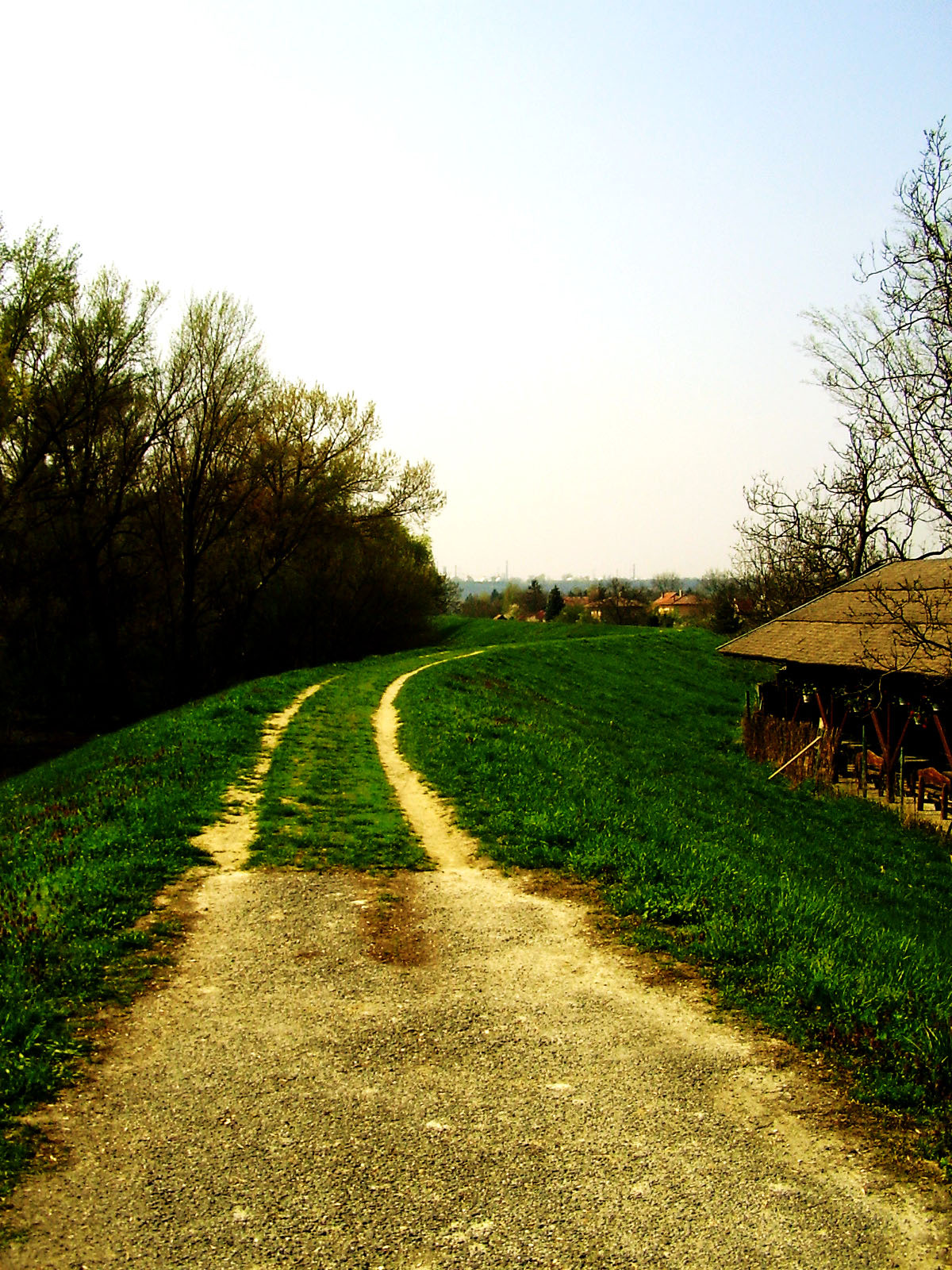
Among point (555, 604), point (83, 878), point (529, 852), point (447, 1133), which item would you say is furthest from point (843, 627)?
point (555, 604)

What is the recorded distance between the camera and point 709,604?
267ft

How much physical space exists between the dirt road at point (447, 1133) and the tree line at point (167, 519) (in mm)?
20757

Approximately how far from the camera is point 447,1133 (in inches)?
173

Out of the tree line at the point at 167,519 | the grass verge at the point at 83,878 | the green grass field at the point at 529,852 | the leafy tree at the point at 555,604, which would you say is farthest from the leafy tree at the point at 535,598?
the grass verge at the point at 83,878

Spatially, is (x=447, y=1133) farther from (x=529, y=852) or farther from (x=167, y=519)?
(x=167, y=519)

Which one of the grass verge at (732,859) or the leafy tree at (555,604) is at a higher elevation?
the leafy tree at (555,604)

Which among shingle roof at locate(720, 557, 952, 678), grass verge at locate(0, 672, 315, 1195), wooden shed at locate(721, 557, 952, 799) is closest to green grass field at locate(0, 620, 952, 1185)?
grass verge at locate(0, 672, 315, 1195)

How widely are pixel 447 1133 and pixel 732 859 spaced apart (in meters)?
5.79

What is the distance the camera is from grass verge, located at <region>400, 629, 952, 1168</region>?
5414mm

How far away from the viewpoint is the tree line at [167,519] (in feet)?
96.9

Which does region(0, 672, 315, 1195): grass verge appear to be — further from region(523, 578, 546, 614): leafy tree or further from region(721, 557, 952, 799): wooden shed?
region(523, 578, 546, 614): leafy tree

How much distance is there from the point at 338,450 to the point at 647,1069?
38.8 m

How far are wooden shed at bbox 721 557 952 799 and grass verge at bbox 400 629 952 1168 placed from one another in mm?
1705

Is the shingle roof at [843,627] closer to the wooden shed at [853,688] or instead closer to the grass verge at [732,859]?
the wooden shed at [853,688]
